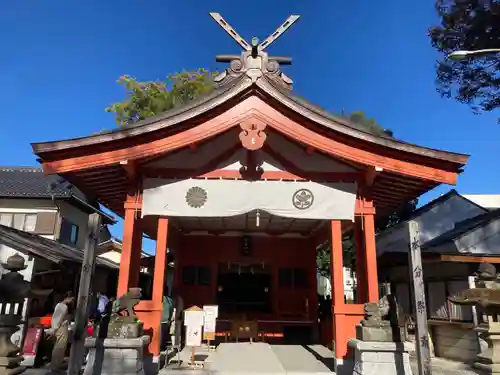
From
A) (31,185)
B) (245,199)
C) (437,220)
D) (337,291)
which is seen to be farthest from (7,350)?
(31,185)

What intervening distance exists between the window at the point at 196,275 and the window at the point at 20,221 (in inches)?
468

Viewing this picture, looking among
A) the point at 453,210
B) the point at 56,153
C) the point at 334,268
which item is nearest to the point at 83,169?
the point at 56,153

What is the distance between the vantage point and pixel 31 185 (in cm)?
2314

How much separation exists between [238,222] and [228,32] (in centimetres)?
614

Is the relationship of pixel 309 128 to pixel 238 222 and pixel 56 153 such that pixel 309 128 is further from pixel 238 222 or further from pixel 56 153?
pixel 56 153

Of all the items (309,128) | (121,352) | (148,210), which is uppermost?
(309,128)

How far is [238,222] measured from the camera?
13148 millimetres

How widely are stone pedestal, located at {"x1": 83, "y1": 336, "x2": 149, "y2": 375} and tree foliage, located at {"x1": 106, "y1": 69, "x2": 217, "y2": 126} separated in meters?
18.6

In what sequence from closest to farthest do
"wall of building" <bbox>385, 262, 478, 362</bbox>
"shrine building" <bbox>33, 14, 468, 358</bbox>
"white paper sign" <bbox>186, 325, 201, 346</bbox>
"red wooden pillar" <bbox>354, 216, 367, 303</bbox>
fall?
"white paper sign" <bbox>186, 325, 201, 346</bbox>
"shrine building" <bbox>33, 14, 468, 358</bbox>
"red wooden pillar" <bbox>354, 216, 367, 303</bbox>
"wall of building" <bbox>385, 262, 478, 362</bbox>

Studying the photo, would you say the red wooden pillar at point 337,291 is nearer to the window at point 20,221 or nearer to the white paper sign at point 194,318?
the white paper sign at point 194,318

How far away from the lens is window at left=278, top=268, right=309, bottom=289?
49.9 feet

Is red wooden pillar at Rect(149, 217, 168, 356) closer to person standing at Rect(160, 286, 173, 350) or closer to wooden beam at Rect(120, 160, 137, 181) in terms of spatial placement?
wooden beam at Rect(120, 160, 137, 181)

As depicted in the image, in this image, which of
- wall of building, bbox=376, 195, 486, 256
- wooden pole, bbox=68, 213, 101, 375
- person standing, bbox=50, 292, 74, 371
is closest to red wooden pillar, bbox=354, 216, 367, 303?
wall of building, bbox=376, 195, 486, 256

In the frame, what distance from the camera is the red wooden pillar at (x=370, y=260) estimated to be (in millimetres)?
9195
